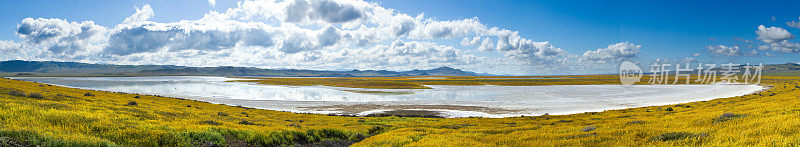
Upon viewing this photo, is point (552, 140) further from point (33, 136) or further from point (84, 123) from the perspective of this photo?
point (84, 123)

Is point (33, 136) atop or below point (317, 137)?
atop

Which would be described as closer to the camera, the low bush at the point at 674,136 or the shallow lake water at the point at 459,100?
the low bush at the point at 674,136

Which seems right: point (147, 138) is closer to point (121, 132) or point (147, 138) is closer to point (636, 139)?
point (121, 132)

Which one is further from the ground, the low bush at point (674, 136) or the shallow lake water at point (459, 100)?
the low bush at point (674, 136)

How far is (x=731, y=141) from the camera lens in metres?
9.53

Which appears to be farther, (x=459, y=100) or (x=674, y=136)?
(x=459, y=100)

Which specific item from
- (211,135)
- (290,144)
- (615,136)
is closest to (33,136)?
(211,135)

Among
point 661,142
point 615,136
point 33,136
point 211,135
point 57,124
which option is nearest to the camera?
point 33,136

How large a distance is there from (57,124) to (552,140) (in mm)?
17401

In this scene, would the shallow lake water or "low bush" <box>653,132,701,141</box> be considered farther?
the shallow lake water

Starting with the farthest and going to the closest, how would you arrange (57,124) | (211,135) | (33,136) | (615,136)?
(211,135) → (615,136) → (57,124) → (33,136)

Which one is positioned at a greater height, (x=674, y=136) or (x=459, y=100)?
(x=674, y=136)

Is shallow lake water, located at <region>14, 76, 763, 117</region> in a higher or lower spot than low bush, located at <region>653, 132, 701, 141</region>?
lower

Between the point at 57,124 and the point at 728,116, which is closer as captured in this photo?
the point at 57,124
